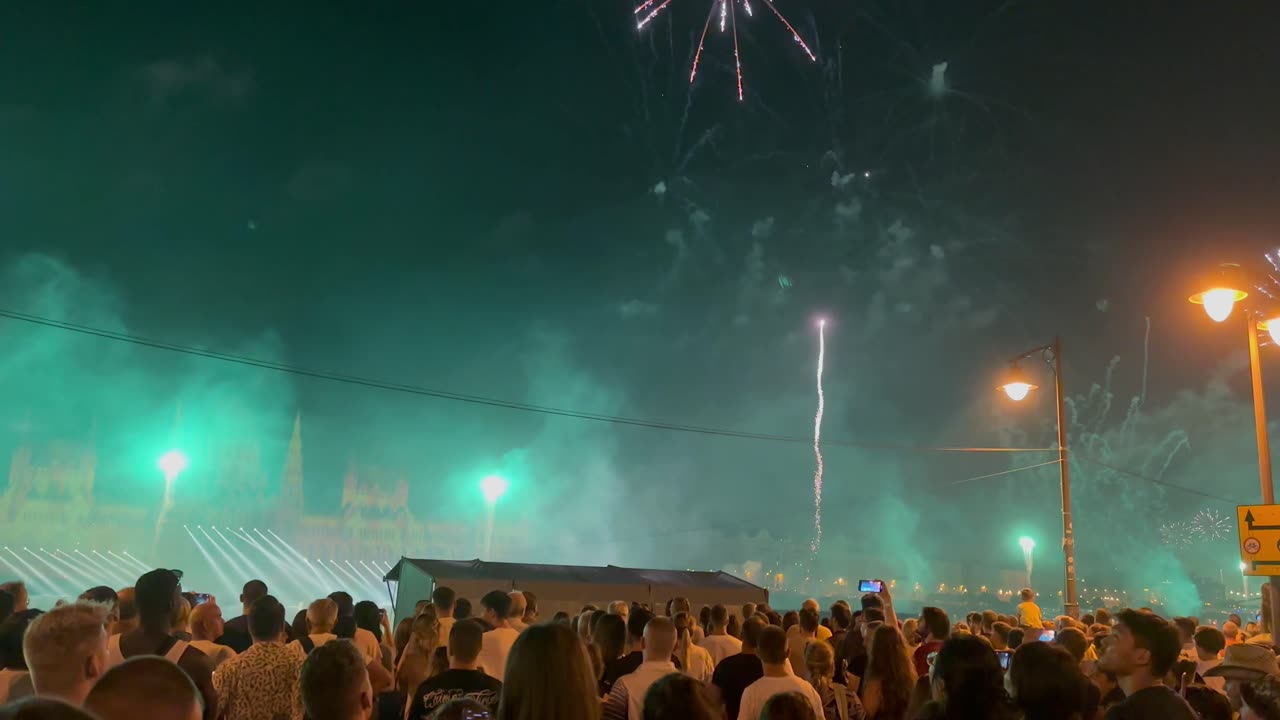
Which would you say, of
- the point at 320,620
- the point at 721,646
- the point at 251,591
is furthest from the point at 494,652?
the point at 251,591

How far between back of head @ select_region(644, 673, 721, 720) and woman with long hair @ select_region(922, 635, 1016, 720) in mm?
1204

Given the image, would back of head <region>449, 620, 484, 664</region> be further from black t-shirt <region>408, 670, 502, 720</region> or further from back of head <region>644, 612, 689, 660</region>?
back of head <region>644, 612, 689, 660</region>

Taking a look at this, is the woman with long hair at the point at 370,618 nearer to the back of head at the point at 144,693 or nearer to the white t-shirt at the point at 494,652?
the white t-shirt at the point at 494,652

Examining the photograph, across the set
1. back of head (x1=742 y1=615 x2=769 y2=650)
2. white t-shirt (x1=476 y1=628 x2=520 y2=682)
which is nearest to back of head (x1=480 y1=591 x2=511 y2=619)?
white t-shirt (x1=476 y1=628 x2=520 y2=682)

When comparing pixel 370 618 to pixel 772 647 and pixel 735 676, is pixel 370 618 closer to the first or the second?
pixel 735 676

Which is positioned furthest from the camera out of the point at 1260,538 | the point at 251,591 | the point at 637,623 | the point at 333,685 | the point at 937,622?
the point at 1260,538

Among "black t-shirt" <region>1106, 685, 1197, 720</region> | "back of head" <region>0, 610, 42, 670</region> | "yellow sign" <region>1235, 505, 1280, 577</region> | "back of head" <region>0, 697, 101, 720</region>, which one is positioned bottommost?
"back of head" <region>0, 610, 42, 670</region>

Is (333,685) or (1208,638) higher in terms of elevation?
(1208,638)

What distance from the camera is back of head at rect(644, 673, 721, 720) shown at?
3891 mm

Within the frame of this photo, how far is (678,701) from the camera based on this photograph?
3.92 m

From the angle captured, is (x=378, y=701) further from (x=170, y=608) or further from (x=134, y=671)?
(x=134, y=671)

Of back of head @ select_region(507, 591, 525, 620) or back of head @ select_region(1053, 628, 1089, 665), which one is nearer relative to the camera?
back of head @ select_region(1053, 628, 1089, 665)

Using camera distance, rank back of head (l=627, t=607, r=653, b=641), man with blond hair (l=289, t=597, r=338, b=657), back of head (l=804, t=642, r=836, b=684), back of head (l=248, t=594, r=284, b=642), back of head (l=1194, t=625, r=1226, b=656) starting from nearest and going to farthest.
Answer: back of head (l=248, t=594, r=284, b=642) < back of head (l=804, t=642, r=836, b=684) < man with blond hair (l=289, t=597, r=338, b=657) < back of head (l=627, t=607, r=653, b=641) < back of head (l=1194, t=625, r=1226, b=656)

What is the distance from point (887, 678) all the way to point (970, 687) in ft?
8.02
